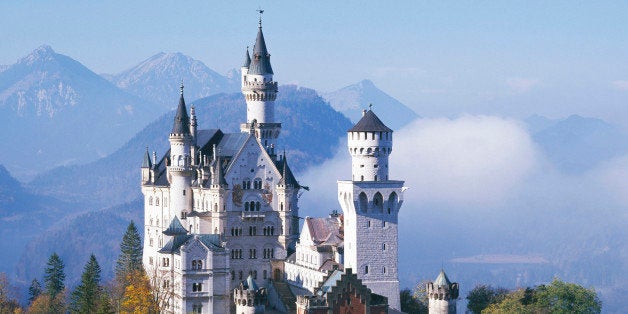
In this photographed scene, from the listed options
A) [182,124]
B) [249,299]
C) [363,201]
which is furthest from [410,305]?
[182,124]

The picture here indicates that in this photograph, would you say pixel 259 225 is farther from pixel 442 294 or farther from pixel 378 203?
pixel 442 294

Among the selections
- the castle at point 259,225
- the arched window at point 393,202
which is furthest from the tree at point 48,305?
the arched window at point 393,202

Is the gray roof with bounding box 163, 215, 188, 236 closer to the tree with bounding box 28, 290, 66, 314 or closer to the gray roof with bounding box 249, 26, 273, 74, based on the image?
the tree with bounding box 28, 290, 66, 314

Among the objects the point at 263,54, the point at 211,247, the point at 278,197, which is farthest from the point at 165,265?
the point at 263,54

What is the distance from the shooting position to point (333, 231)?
13112cm

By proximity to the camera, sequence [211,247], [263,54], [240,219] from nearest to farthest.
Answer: [211,247], [240,219], [263,54]

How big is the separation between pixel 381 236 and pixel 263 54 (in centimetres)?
3238

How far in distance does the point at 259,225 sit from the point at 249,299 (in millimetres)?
20178

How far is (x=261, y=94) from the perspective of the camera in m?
145

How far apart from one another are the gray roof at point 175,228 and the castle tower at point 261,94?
17390 millimetres

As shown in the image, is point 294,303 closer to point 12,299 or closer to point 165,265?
point 165,265

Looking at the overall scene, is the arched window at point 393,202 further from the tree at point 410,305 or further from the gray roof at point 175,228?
the gray roof at point 175,228

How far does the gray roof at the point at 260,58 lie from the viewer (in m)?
146

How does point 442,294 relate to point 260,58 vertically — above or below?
below
